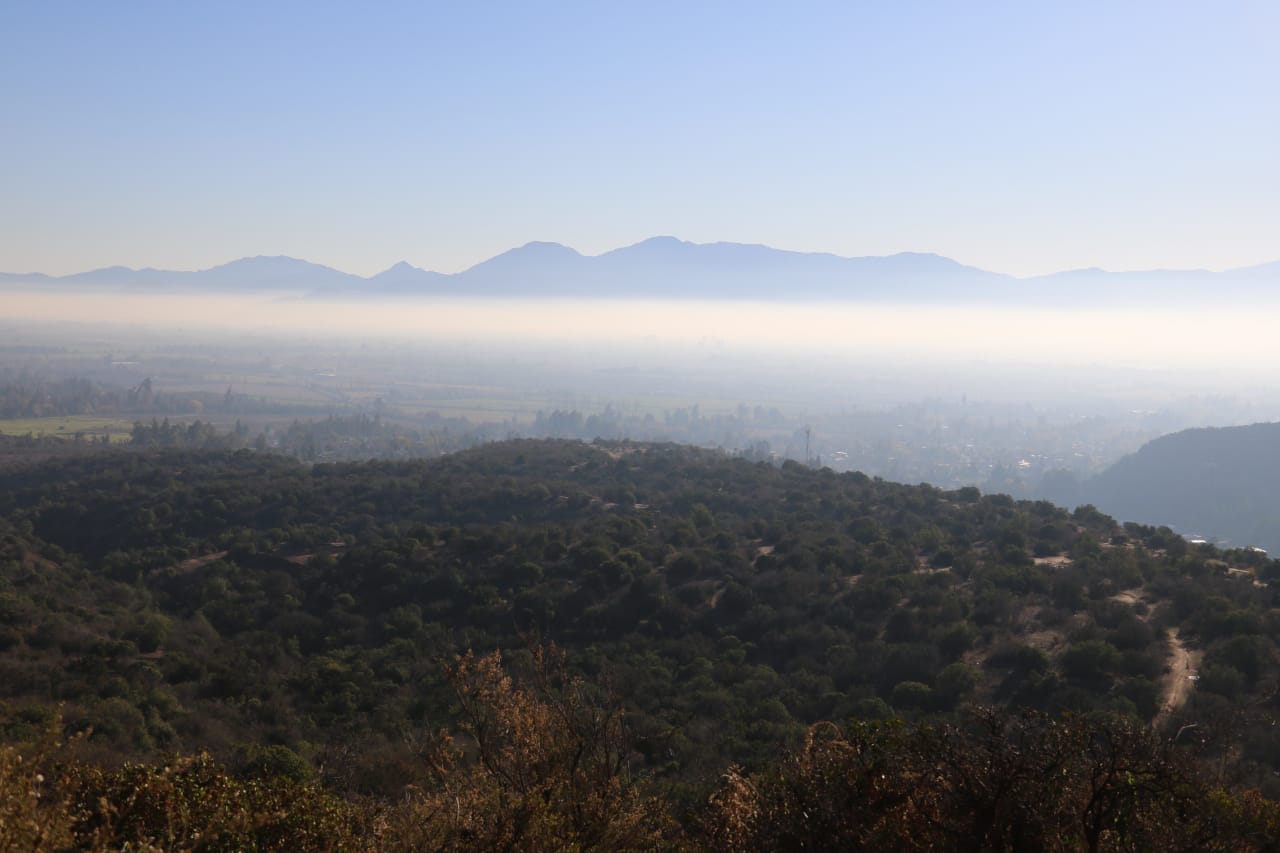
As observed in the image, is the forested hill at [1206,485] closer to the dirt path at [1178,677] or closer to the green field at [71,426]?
the dirt path at [1178,677]

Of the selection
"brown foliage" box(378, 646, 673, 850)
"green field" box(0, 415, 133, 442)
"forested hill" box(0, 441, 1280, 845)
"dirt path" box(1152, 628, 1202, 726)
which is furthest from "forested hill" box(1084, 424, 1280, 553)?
"green field" box(0, 415, 133, 442)

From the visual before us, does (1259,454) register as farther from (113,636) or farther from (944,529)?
(113,636)

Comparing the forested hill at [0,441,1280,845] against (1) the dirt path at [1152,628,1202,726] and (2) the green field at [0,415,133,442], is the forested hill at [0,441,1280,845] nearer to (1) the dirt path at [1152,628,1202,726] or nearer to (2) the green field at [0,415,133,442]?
(1) the dirt path at [1152,628,1202,726]

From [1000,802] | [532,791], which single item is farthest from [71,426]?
[1000,802]

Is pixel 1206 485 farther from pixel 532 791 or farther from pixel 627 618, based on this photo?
pixel 532 791

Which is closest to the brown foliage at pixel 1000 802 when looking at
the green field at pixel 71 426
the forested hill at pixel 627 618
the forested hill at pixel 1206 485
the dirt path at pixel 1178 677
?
the forested hill at pixel 627 618

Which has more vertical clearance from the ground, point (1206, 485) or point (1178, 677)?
point (1178, 677)
